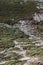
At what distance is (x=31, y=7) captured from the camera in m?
37.2

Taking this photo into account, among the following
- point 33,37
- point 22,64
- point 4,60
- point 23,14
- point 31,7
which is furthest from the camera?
point 31,7

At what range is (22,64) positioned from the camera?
17.1m

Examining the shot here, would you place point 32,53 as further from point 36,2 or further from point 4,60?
point 36,2

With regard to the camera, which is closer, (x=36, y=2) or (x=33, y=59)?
(x=33, y=59)

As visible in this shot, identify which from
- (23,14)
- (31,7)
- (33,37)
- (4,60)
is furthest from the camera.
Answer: (31,7)

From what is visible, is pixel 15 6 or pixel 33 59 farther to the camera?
pixel 15 6

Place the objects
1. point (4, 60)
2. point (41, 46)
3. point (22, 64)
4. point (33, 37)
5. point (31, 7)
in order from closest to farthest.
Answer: point (22, 64), point (4, 60), point (41, 46), point (33, 37), point (31, 7)

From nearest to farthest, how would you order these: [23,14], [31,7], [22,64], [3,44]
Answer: [22,64]
[3,44]
[23,14]
[31,7]

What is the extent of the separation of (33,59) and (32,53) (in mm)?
1268

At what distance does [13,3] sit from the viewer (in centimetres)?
4000

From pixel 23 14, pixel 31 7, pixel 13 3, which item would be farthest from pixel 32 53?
pixel 13 3

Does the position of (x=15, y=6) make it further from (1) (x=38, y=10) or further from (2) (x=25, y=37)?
(2) (x=25, y=37)

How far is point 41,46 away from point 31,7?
17.1 meters

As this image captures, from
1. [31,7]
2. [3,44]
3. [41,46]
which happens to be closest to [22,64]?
[41,46]
